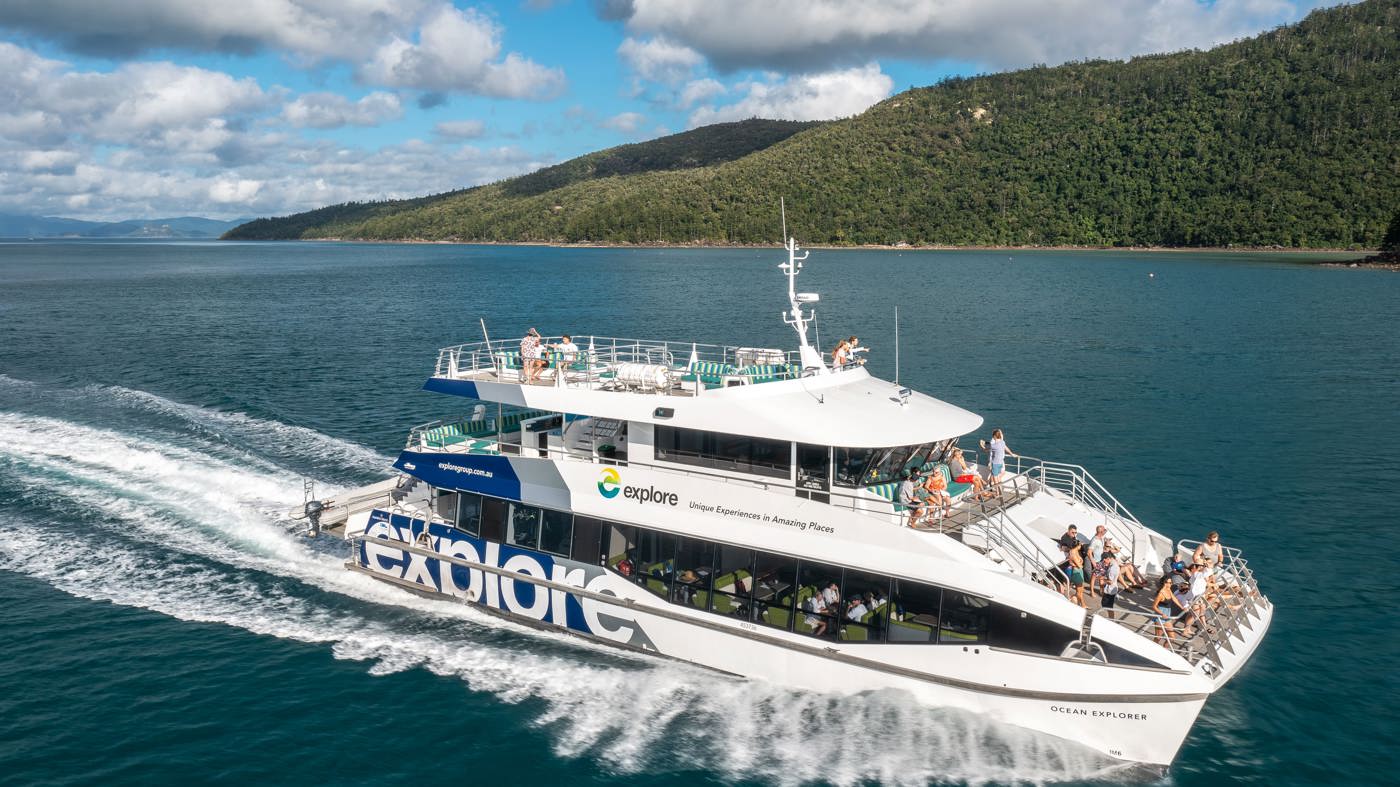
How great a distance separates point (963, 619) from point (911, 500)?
1930 millimetres

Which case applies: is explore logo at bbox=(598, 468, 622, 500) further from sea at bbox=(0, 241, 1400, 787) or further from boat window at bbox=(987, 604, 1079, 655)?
boat window at bbox=(987, 604, 1079, 655)

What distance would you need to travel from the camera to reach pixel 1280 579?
1830 cm

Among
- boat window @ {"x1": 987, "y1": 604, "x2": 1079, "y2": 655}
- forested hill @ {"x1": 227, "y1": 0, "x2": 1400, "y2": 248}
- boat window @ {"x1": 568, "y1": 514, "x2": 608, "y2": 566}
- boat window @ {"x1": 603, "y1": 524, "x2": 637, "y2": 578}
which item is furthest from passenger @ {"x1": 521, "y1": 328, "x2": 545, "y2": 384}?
forested hill @ {"x1": 227, "y1": 0, "x2": 1400, "y2": 248}

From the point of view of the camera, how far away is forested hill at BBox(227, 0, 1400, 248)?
134125 millimetres

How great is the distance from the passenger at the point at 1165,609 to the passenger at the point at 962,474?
2.95 metres

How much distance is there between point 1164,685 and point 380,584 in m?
14.7

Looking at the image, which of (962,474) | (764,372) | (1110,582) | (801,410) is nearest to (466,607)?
(764,372)

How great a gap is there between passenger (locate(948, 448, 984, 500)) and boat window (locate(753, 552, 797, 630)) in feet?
10.7

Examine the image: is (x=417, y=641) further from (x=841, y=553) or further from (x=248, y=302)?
(x=248, y=302)

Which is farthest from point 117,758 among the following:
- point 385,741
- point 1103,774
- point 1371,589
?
point 1371,589

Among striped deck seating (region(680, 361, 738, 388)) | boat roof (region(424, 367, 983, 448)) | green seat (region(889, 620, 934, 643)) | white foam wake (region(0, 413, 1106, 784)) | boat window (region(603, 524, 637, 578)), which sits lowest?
white foam wake (region(0, 413, 1106, 784))

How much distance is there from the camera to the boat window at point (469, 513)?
16.9 metres

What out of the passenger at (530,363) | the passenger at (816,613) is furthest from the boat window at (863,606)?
the passenger at (530,363)

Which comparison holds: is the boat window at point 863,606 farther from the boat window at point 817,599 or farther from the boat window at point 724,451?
the boat window at point 724,451
